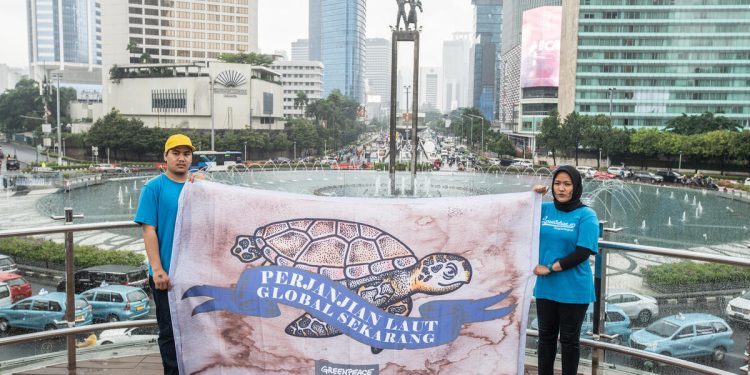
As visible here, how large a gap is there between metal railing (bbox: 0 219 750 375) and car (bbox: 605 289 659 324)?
0.39ft

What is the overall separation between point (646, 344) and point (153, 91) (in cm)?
7718

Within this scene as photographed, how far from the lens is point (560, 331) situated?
3814mm

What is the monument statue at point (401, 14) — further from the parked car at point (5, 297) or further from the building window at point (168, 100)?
the building window at point (168, 100)

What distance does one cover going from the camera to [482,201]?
366 centimetres

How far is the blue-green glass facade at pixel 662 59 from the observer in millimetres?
78438

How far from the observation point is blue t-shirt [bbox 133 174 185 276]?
360cm

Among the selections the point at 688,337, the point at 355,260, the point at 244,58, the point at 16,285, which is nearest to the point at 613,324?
the point at 688,337

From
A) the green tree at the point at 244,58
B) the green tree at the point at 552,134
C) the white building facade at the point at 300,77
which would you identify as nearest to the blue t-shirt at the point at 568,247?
the green tree at the point at 552,134

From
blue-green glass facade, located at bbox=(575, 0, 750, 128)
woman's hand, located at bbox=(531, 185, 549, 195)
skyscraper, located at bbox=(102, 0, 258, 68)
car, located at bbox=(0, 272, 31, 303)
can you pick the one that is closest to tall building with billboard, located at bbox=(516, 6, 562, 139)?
blue-green glass facade, located at bbox=(575, 0, 750, 128)

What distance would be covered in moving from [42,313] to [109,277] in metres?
0.62

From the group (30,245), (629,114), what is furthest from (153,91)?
(30,245)

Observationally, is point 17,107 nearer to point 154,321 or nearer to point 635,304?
point 154,321

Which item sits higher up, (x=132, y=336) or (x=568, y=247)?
(x=568, y=247)

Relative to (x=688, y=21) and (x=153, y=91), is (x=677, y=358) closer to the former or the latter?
(x=153, y=91)
